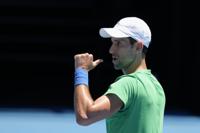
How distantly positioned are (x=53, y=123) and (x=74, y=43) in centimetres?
427

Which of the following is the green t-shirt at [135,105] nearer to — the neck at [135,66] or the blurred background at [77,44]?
the neck at [135,66]

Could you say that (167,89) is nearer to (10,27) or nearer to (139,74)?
(10,27)

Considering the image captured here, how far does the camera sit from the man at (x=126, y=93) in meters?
2.49

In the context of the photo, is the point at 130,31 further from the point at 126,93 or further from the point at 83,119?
the point at 83,119

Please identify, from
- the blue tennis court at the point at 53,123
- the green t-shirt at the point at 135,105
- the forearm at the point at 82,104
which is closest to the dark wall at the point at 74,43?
the blue tennis court at the point at 53,123

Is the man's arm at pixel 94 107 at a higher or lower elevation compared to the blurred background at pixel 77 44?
lower

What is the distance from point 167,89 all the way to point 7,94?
2.50 m

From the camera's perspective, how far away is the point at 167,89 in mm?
8875

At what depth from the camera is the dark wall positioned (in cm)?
907

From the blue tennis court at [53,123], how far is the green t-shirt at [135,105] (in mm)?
3513

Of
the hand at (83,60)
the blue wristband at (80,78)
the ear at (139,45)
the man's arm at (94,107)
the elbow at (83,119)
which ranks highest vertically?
the ear at (139,45)

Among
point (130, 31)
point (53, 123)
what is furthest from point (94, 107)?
point (53, 123)

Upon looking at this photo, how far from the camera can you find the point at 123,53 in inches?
106

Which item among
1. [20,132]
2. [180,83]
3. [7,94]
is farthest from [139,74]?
[180,83]
